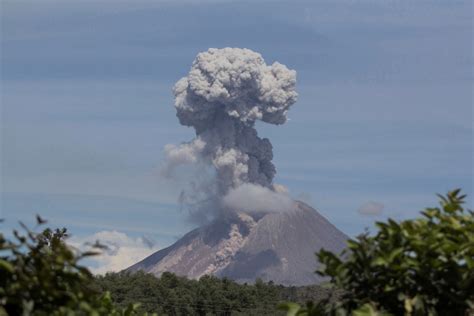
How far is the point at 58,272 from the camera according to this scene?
1010cm

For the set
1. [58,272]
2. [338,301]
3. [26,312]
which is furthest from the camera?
[338,301]

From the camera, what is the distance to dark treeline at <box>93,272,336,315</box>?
153625mm

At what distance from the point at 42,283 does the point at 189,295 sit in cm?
14827

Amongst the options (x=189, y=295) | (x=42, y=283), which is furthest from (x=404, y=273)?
(x=189, y=295)

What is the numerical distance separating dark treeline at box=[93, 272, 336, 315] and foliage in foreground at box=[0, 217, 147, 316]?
13731 centimetres

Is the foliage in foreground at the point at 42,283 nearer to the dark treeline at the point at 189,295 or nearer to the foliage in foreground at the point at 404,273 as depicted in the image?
the foliage in foreground at the point at 404,273

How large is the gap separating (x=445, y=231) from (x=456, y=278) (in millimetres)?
567

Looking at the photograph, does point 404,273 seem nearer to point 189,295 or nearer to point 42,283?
point 42,283

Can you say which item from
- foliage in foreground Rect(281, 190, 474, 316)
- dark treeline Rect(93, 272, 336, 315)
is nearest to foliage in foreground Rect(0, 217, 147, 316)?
foliage in foreground Rect(281, 190, 474, 316)

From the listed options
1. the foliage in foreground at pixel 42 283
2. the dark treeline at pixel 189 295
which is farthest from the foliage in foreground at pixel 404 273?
the dark treeline at pixel 189 295

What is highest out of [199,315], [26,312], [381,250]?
[199,315]

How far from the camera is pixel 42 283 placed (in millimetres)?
9781

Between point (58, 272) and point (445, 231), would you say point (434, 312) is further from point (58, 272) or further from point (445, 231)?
point (58, 272)

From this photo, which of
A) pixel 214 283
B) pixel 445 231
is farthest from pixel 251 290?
pixel 445 231
